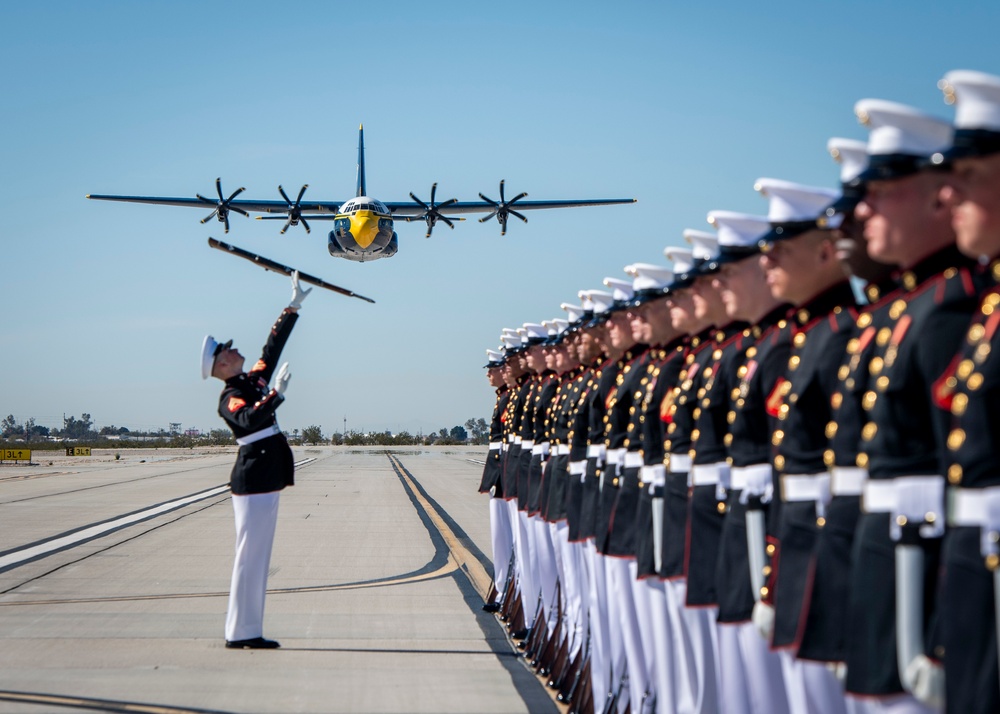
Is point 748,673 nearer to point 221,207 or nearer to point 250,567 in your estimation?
point 250,567

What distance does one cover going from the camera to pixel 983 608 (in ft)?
7.48

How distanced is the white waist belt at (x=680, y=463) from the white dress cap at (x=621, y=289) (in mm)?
1232

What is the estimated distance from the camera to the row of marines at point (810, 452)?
7.95 feet

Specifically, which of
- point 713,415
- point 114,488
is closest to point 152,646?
point 713,415

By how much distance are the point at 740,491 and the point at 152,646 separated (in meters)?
4.84

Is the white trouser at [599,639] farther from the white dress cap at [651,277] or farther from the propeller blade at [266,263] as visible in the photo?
the propeller blade at [266,263]

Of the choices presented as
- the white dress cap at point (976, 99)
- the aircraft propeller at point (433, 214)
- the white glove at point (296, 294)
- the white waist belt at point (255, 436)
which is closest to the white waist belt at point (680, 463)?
the white dress cap at point (976, 99)

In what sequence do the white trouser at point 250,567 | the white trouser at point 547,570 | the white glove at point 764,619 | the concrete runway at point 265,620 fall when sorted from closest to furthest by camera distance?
the white glove at point 764,619 < the concrete runway at point 265,620 < the white trouser at point 547,570 < the white trouser at point 250,567

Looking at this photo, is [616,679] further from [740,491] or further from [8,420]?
[8,420]

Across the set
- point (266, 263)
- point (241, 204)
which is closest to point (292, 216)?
point (241, 204)

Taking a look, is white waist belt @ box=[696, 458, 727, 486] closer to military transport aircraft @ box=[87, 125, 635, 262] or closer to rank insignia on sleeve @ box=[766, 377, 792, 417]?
rank insignia on sleeve @ box=[766, 377, 792, 417]

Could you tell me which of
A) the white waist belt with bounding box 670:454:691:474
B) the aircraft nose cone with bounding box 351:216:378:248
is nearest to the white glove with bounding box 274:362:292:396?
the white waist belt with bounding box 670:454:691:474

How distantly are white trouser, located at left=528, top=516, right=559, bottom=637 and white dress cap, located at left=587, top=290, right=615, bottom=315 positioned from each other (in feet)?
5.07

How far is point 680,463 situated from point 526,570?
314 cm
